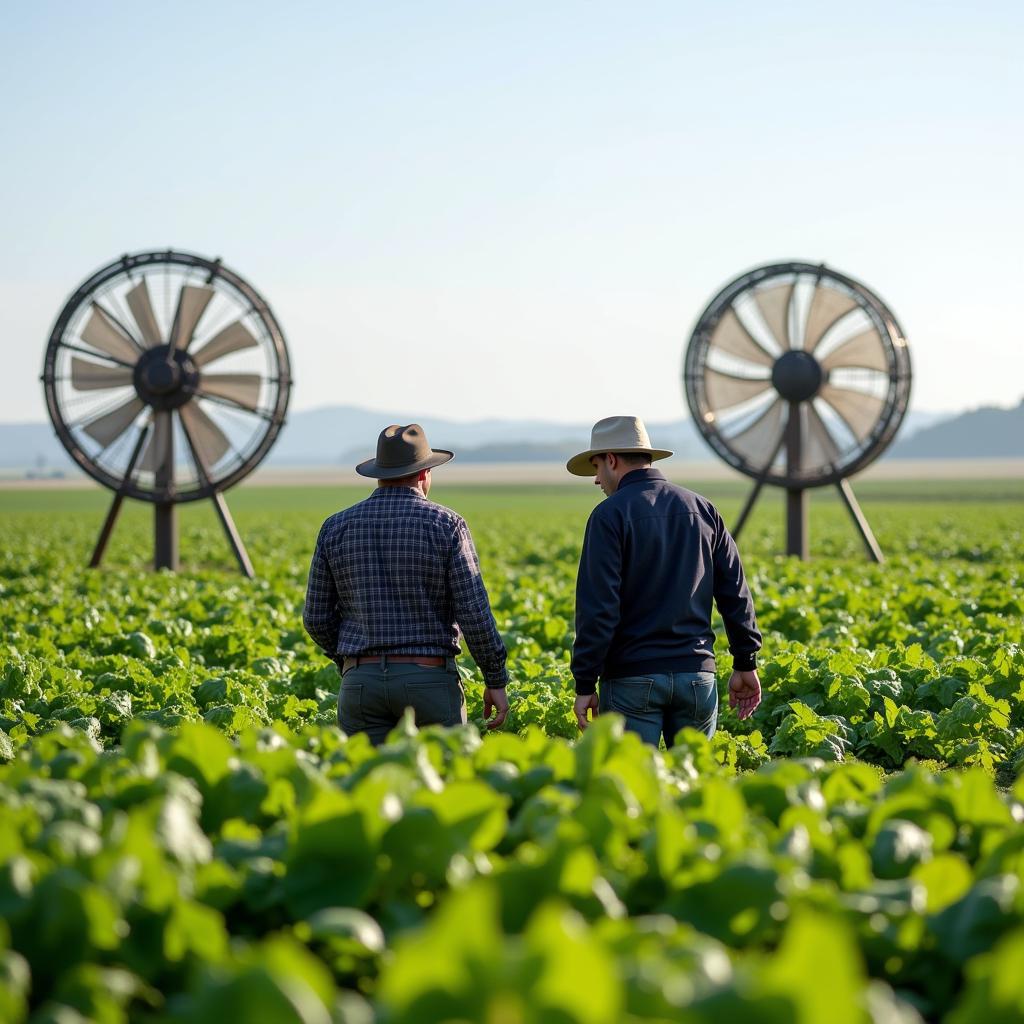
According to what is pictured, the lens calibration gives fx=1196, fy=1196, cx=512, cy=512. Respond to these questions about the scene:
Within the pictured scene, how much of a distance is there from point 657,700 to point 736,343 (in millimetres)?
15418

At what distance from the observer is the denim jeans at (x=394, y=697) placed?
218 inches

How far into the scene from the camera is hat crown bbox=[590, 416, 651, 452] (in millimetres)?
5582

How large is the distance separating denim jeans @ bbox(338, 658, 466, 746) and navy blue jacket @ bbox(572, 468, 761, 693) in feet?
2.09

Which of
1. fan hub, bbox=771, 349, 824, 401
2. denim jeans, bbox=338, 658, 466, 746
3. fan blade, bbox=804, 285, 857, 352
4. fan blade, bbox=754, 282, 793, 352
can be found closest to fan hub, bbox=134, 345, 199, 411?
fan blade, bbox=754, 282, 793, 352

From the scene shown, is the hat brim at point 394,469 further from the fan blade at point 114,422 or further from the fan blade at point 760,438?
the fan blade at point 760,438

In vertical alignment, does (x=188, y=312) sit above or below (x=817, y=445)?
above

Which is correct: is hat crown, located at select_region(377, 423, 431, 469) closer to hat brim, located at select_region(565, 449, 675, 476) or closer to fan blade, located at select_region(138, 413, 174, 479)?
hat brim, located at select_region(565, 449, 675, 476)

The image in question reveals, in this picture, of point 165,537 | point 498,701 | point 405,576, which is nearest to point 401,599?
point 405,576

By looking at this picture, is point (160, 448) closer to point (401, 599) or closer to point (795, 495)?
point (795, 495)

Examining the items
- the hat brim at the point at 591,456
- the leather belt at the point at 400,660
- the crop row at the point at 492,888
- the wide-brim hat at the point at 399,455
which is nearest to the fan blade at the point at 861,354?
the hat brim at the point at 591,456

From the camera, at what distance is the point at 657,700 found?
216 inches

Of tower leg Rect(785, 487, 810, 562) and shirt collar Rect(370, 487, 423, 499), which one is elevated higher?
shirt collar Rect(370, 487, 423, 499)

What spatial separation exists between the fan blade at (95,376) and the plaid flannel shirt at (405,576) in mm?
14285

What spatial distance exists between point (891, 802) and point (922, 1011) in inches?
27.8
